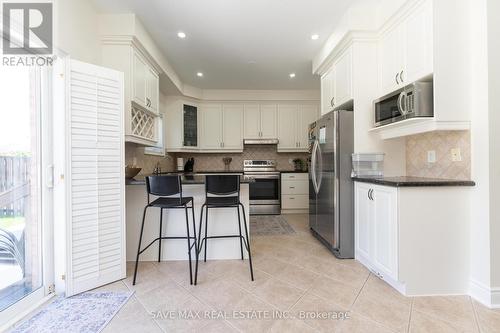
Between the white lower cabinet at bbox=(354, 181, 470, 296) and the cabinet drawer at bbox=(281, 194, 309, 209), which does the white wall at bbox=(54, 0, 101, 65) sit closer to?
the white lower cabinet at bbox=(354, 181, 470, 296)

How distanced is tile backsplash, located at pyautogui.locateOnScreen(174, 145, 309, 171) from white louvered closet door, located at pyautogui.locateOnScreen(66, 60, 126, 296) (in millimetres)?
3184

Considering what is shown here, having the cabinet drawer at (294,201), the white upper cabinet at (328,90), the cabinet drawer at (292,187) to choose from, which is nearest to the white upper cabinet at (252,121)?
the cabinet drawer at (292,187)

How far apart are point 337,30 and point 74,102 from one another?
2853 millimetres

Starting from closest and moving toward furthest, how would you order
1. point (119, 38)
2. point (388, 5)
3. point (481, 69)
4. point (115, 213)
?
1. point (481, 69)
2. point (115, 213)
3. point (388, 5)
4. point (119, 38)

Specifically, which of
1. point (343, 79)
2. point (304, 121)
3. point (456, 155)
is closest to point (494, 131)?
point (456, 155)

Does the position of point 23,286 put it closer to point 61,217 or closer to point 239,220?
point 61,217

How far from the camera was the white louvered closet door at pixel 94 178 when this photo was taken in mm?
1867

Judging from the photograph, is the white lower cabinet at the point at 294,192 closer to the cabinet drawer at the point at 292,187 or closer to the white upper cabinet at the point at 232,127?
the cabinet drawer at the point at 292,187

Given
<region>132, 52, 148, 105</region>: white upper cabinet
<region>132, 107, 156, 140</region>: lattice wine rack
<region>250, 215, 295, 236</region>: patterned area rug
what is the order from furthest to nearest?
1. <region>250, 215, 295, 236</region>: patterned area rug
2. <region>132, 107, 156, 140</region>: lattice wine rack
3. <region>132, 52, 148, 105</region>: white upper cabinet

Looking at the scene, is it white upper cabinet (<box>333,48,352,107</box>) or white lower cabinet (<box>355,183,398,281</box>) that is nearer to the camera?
white lower cabinet (<box>355,183,398,281</box>)

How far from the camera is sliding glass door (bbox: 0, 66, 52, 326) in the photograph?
165 centimetres

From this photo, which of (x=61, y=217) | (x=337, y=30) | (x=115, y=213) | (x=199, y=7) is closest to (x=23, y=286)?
(x=61, y=217)

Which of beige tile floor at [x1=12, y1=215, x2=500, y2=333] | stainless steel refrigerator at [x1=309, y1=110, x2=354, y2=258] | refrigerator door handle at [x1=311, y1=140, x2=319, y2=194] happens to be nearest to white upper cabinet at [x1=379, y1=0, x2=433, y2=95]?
stainless steel refrigerator at [x1=309, y1=110, x2=354, y2=258]

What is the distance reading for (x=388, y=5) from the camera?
2.29 metres
